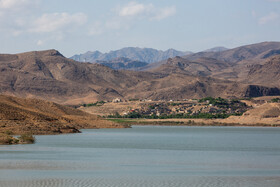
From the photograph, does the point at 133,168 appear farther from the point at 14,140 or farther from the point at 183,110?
the point at 183,110

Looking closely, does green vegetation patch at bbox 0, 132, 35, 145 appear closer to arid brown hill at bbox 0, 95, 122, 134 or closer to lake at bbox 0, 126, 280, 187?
lake at bbox 0, 126, 280, 187

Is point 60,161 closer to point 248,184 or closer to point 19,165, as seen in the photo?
point 19,165

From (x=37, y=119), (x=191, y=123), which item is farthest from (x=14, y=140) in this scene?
(x=191, y=123)

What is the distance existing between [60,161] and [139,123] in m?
116

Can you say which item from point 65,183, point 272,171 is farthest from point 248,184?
point 65,183

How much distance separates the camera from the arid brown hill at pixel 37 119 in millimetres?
87188

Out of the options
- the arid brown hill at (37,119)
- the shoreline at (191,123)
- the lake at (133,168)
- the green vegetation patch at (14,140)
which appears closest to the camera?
the lake at (133,168)

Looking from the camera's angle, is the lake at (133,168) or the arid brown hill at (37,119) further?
the arid brown hill at (37,119)

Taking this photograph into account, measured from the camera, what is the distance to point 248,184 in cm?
3238

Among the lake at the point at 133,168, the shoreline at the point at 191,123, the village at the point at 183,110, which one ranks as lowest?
the shoreline at the point at 191,123

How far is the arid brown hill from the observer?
8719 centimetres

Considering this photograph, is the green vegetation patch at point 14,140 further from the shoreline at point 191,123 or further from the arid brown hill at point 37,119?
the shoreline at point 191,123

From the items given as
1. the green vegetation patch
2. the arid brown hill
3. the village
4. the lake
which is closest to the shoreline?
the village

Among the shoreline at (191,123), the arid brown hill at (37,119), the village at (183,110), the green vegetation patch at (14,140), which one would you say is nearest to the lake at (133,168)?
the green vegetation patch at (14,140)
